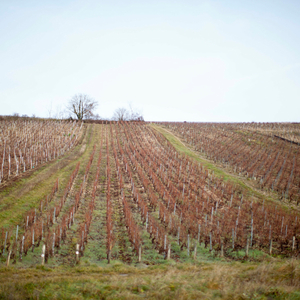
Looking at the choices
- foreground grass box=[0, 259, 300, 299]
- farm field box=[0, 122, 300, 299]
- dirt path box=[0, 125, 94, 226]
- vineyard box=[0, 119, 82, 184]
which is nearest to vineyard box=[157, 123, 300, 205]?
farm field box=[0, 122, 300, 299]

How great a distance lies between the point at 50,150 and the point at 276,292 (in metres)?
24.2

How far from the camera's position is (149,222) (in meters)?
13.8

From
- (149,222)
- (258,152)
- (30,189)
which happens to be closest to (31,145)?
(30,189)

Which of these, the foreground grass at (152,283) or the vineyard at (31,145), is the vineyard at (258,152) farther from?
the vineyard at (31,145)

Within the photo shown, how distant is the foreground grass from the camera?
6738 millimetres

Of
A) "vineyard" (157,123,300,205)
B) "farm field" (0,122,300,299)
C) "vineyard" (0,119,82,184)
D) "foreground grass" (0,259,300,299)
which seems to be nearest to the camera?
"foreground grass" (0,259,300,299)

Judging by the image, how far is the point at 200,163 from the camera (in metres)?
27.2

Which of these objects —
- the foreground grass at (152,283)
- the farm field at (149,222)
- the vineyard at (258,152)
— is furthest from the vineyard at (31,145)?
the vineyard at (258,152)

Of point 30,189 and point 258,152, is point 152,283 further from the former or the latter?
point 258,152

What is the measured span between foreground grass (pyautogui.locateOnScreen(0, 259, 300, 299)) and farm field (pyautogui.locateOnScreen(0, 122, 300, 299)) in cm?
3

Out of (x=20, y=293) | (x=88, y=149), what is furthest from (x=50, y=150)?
(x=20, y=293)

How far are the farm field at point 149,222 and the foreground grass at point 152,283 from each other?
3cm

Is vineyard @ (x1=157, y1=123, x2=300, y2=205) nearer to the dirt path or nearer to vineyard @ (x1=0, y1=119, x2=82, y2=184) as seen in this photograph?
the dirt path

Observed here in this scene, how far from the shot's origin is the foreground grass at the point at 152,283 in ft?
22.1
